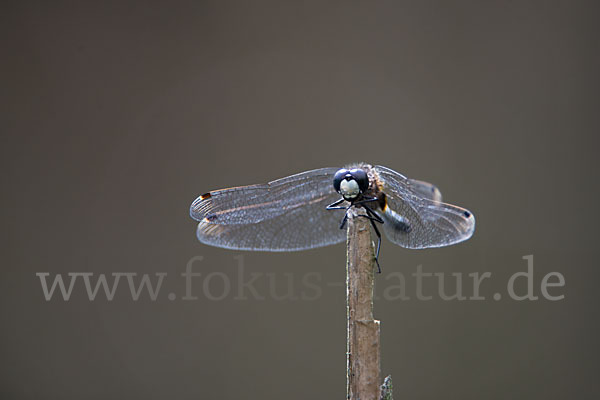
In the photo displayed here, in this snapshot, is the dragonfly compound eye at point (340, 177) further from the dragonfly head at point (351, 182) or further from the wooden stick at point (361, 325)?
the wooden stick at point (361, 325)

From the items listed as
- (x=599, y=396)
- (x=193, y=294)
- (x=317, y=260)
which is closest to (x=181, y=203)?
(x=193, y=294)

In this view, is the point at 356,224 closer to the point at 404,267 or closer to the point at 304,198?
the point at 304,198

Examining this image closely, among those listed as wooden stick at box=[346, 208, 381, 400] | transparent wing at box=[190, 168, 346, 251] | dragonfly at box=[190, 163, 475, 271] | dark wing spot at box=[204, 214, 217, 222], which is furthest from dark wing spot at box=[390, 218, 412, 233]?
dark wing spot at box=[204, 214, 217, 222]

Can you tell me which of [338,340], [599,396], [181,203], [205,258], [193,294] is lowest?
[599,396]

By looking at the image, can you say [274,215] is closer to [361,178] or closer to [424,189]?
[361,178]

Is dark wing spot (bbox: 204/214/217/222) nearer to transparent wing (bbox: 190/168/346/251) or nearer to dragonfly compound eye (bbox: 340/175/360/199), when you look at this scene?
transparent wing (bbox: 190/168/346/251)

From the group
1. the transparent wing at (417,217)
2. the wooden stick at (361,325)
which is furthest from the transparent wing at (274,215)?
the wooden stick at (361,325)

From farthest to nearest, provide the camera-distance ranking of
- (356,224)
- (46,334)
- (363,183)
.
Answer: (46,334)
(363,183)
(356,224)
